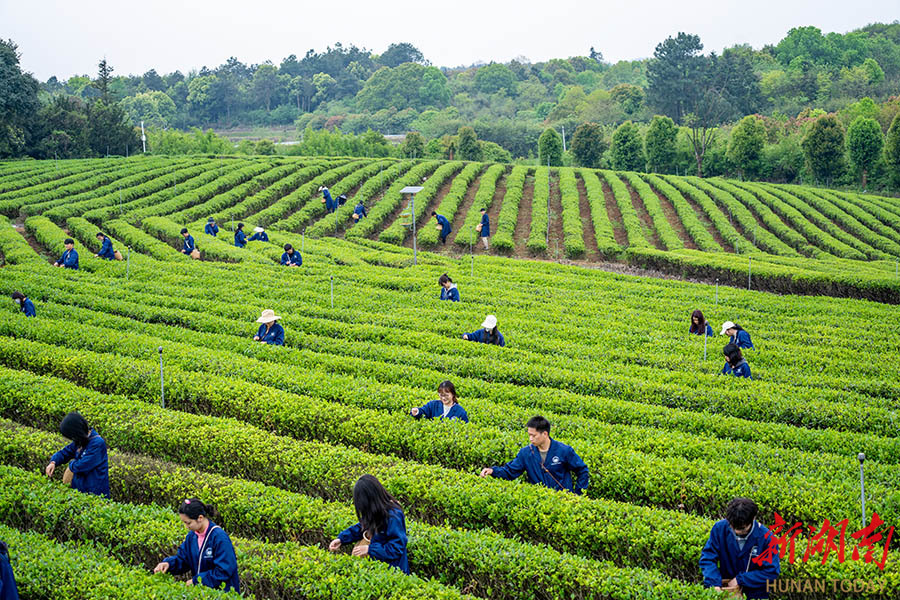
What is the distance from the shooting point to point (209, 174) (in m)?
45.9

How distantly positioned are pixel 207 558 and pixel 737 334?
11512 millimetres

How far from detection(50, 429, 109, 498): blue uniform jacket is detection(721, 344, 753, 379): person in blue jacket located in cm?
1014

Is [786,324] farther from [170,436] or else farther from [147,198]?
[147,198]

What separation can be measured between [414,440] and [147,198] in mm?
34355

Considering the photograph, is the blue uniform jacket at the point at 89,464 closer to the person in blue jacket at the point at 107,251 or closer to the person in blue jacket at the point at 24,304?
the person in blue jacket at the point at 24,304

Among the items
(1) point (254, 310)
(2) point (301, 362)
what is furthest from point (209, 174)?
(2) point (301, 362)

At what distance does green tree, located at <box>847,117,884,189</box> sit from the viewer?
49.1 metres


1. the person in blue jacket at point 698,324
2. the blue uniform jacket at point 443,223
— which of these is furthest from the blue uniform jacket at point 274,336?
the blue uniform jacket at point 443,223

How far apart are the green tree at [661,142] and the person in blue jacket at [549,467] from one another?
57136 millimetres

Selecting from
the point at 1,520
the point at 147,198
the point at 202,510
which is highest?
the point at 147,198

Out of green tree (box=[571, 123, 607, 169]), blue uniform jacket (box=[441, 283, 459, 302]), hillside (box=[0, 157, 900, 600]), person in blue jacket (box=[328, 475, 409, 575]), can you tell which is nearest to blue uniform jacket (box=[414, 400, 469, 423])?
hillside (box=[0, 157, 900, 600])

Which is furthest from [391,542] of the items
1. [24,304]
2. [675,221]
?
[675,221]

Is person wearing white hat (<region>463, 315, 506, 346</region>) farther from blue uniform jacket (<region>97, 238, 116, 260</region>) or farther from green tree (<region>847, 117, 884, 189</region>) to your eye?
green tree (<region>847, 117, 884, 189</region>)

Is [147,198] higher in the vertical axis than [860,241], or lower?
higher
